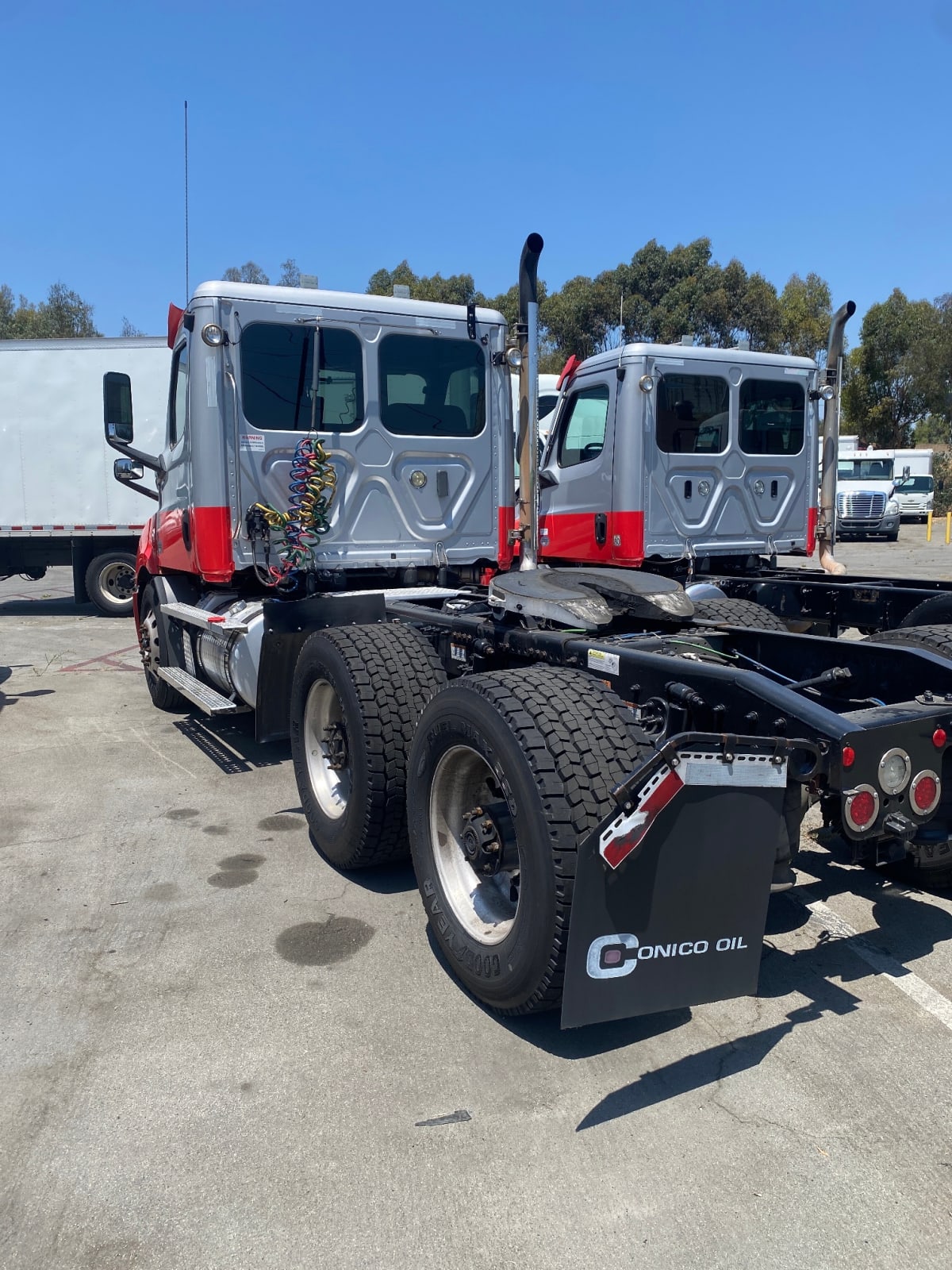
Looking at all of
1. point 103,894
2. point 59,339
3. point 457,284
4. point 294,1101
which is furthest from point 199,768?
point 457,284

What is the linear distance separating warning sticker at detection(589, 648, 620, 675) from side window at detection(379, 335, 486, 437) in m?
3.26

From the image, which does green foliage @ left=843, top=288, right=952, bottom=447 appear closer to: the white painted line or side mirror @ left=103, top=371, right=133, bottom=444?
side mirror @ left=103, top=371, right=133, bottom=444

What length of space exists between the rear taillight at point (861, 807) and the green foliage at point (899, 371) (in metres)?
45.3

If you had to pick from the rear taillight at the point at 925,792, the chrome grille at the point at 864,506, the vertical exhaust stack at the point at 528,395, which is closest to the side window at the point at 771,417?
the vertical exhaust stack at the point at 528,395

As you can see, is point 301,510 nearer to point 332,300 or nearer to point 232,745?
point 332,300

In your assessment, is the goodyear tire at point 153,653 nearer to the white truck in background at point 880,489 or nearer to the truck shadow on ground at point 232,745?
the truck shadow on ground at point 232,745

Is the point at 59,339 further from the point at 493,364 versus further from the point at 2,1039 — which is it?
the point at 2,1039

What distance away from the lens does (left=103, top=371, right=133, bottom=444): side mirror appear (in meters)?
6.93

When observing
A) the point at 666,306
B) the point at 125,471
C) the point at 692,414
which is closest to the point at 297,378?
the point at 125,471

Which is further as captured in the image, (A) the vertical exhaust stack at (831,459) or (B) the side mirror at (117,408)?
(A) the vertical exhaust stack at (831,459)

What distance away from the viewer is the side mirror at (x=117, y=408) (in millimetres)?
6934

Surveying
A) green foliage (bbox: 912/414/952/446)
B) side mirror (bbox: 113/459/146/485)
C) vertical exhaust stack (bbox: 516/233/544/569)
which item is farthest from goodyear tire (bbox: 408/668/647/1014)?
green foliage (bbox: 912/414/952/446)

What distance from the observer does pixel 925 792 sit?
9.20 feet

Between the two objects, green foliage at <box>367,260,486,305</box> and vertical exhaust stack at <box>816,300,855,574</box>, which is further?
green foliage at <box>367,260,486,305</box>
